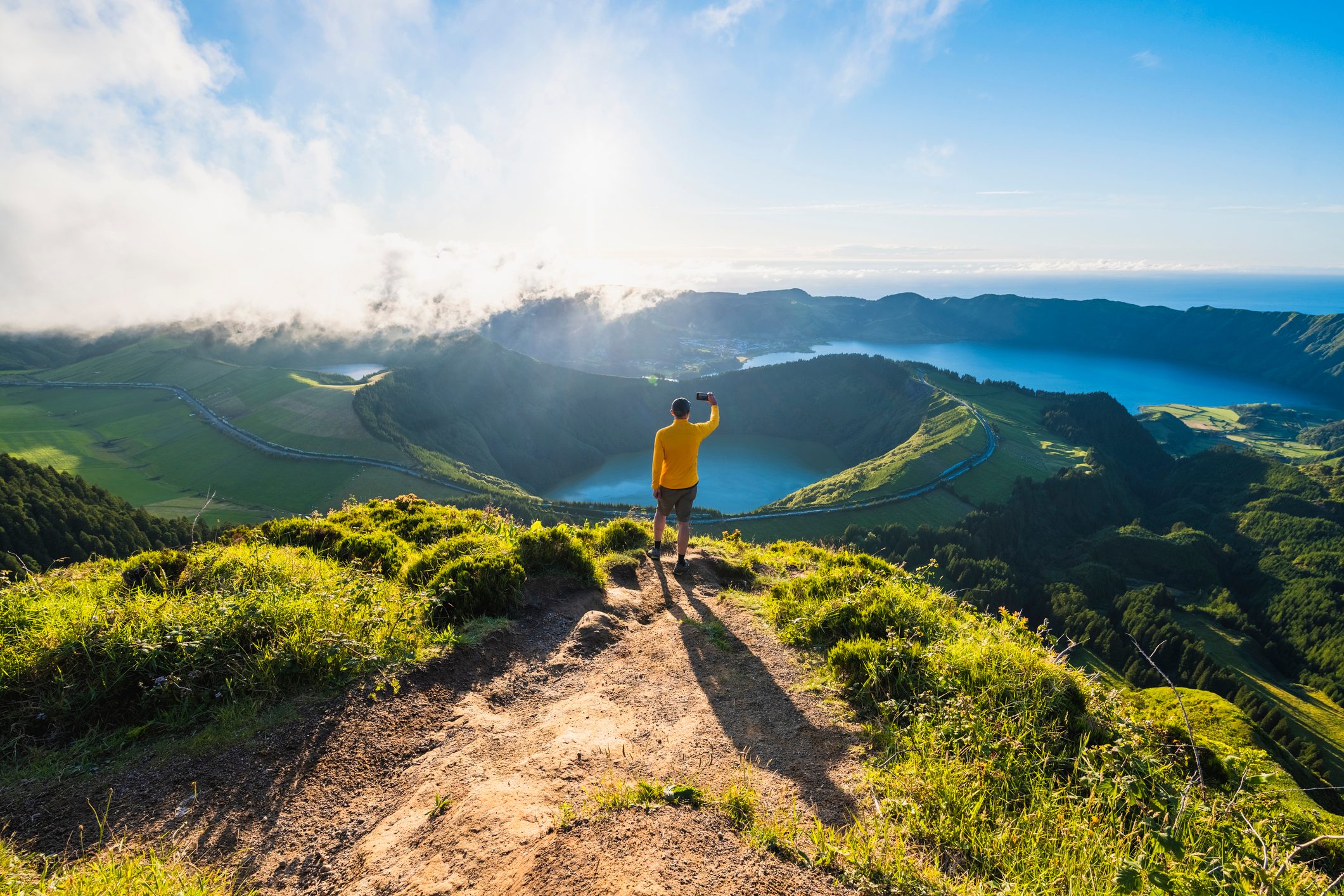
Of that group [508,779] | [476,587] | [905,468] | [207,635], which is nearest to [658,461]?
[476,587]

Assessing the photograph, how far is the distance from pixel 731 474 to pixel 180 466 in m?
124

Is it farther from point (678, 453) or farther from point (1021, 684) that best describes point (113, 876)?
point (678, 453)

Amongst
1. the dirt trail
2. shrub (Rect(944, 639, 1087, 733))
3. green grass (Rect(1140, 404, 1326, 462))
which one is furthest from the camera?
green grass (Rect(1140, 404, 1326, 462))

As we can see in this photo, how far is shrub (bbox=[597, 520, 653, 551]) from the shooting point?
12.6 meters

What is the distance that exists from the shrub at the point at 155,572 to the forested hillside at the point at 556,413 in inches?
5393

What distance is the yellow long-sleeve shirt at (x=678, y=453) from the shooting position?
34.3ft

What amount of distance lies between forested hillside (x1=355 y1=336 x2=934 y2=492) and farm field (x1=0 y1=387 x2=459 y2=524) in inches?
1139

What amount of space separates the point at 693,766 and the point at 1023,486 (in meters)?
128

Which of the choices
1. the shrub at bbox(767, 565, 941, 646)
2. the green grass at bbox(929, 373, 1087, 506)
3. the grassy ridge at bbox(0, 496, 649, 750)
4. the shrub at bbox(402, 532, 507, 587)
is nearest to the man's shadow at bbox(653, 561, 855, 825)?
the shrub at bbox(767, 565, 941, 646)

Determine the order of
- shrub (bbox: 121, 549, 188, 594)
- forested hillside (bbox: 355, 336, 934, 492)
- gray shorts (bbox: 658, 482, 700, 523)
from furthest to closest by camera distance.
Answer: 1. forested hillside (bbox: 355, 336, 934, 492)
2. gray shorts (bbox: 658, 482, 700, 523)
3. shrub (bbox: 121, 549, 188, 594)

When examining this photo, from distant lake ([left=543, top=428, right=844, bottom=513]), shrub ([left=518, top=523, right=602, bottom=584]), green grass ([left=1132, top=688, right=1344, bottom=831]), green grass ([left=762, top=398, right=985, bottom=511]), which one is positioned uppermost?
shrub ([left=518, top=523, right=602, bottom=584])

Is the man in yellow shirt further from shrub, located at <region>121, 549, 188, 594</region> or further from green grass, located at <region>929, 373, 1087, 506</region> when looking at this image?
green grass, located at <region>929, 373, 1087, 506</region>

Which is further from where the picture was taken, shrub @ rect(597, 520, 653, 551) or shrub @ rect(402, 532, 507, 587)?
shrub @ rect(597, 520, 653, 551)

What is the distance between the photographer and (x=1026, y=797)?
187 inches
